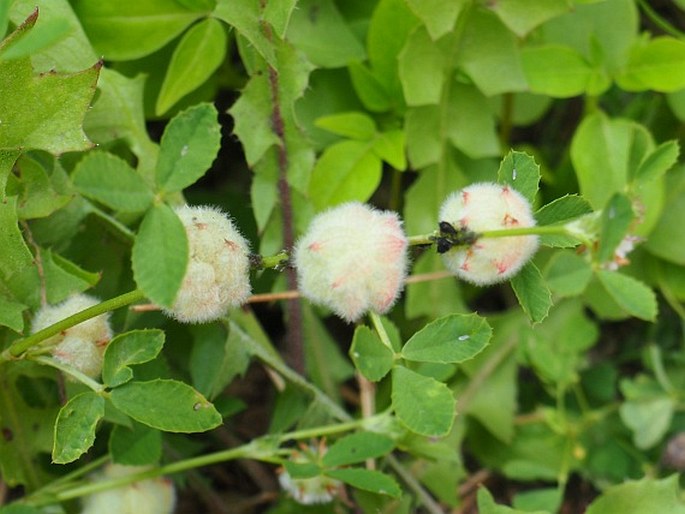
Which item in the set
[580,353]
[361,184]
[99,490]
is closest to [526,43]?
[361,184]

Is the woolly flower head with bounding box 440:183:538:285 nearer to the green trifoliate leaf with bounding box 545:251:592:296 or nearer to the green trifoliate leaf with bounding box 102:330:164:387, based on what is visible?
the green trifoliate leaf with bounding box 102:330:164:387

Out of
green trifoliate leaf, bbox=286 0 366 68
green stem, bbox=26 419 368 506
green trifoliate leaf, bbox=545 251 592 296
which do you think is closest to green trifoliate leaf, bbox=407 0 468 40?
green trifoliate leaf, bbox=286 0 366 68

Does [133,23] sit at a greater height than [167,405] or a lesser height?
greater

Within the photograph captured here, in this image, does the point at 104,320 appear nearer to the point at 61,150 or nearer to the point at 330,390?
the point at 61,150

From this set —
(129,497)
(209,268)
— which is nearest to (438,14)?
(209,268)

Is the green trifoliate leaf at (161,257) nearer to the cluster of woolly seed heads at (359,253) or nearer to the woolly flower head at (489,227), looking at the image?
the cluster of woolly seed heads at (359,253)

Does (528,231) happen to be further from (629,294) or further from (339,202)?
(339,202)
